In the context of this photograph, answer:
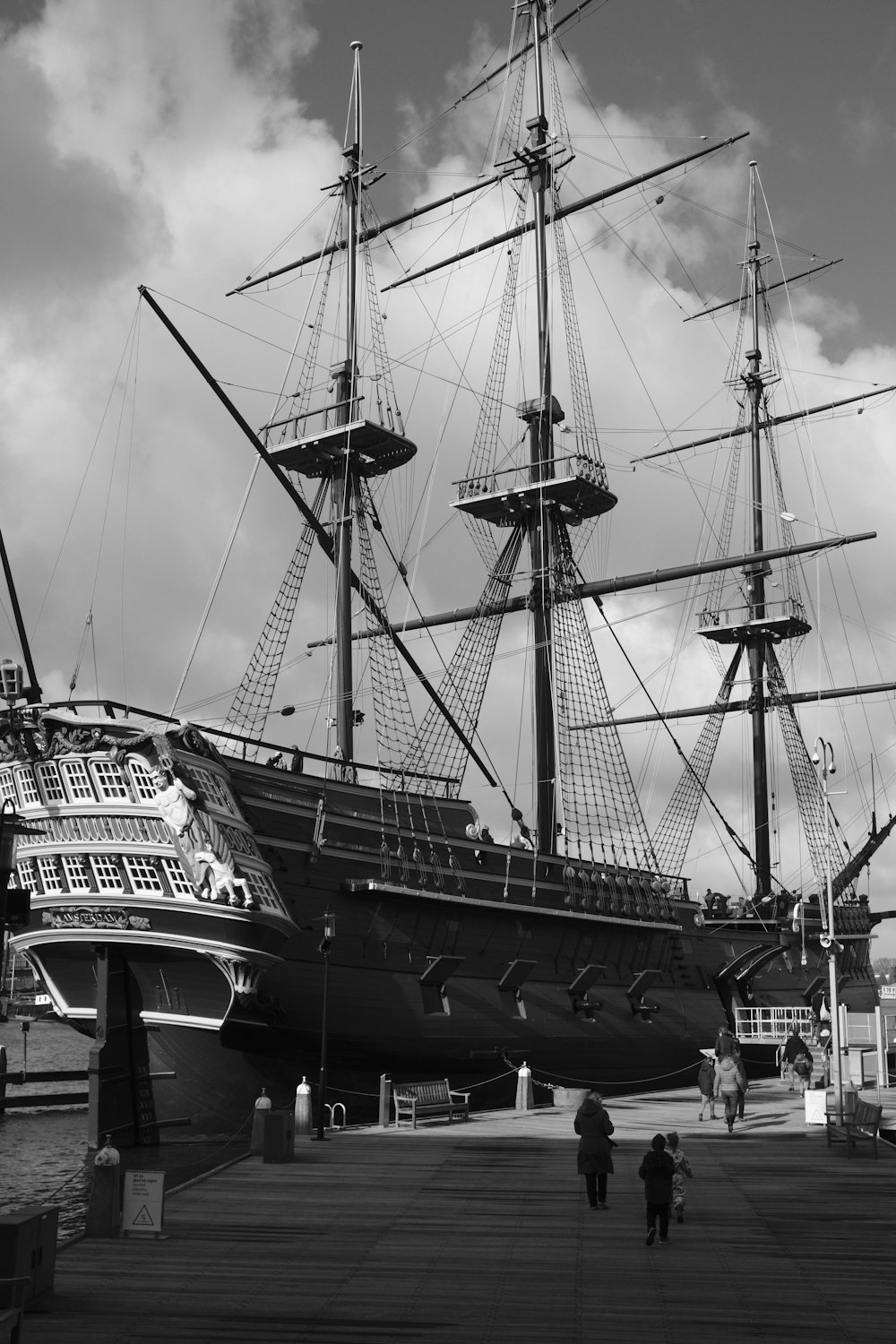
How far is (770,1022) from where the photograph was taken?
146 feet

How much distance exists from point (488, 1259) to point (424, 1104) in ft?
45.6

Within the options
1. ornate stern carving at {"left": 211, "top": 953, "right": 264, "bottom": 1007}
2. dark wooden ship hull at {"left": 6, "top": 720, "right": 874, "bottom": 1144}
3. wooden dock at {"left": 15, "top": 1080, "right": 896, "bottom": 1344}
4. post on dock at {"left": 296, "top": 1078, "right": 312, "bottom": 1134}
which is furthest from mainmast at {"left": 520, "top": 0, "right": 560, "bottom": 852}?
wooden dock at {"left": 15, "top": 1080, "right": 896, "bottom": 1344}

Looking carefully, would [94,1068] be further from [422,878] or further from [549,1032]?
[549,1032]

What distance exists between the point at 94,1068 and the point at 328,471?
901 inches

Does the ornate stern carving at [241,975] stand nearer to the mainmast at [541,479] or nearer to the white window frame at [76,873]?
the white window frame at [76,873]

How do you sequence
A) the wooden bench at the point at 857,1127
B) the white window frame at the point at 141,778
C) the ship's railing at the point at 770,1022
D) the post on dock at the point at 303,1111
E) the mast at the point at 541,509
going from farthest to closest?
1. the mast at the point at 541,509
2. the ship's railing at the point at 770,1022
3. the white window frame at the point at 141,778
4. the post on dock at the point at 303,1111
5. the wooden bench at the point at 857,1127

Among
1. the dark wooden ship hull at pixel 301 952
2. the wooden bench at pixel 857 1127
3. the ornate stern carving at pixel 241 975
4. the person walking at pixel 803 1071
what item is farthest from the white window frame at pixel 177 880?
the person walking at pixel 803 1071

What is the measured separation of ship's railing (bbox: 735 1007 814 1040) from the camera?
40.9 m

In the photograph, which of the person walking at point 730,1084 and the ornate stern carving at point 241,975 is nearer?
the person walking at point 730,1084

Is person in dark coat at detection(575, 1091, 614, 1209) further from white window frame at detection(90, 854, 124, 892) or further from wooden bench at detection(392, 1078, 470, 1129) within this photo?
white window frame at detection(90, 854, 124, 892)

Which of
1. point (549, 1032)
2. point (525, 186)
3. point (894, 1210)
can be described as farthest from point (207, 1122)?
point (525, 186)

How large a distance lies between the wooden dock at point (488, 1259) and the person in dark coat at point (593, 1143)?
1.28ft

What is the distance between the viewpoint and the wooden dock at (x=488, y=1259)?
33.4 feet

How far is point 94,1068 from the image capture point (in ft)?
73.9
